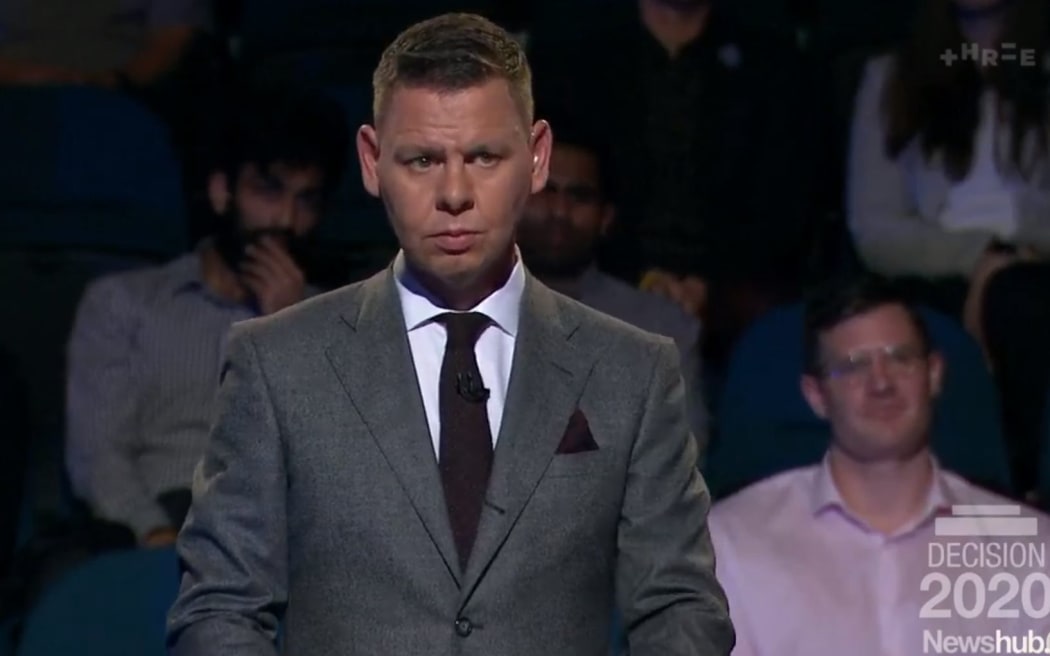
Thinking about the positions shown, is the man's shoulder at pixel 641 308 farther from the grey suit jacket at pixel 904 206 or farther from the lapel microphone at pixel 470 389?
the lapel microphone at pixel 470 389

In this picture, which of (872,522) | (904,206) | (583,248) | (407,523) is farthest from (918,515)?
(407,523)

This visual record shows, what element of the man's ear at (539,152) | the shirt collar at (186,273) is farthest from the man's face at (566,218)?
the man's ear at (539,152)

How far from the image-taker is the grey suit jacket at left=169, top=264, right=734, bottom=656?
4.08 feet

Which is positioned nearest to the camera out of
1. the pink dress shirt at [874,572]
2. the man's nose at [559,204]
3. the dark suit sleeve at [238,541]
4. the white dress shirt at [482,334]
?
the dark suit sleeve at [238,541]

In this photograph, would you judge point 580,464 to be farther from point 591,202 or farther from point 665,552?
point 591,202

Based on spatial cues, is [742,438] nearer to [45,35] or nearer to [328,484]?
[45,35]

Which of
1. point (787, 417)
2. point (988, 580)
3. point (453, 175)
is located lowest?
point (988, 580)

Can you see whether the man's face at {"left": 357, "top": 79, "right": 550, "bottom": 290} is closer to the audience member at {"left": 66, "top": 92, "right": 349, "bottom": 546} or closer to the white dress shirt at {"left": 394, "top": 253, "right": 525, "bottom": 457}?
the white dress shirt at {"left": 394, "top": 253, "right": 525, "bottom": 457}

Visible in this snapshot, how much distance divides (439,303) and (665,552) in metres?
0.25

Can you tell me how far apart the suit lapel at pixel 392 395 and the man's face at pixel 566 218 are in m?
1.24

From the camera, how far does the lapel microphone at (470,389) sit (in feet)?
4.26

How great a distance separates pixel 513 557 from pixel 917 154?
1.62 metres

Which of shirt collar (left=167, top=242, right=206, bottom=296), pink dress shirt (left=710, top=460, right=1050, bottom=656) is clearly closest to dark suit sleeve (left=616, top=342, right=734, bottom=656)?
pink dress shirt (left=710, top=460, right=1050, bottom=656)

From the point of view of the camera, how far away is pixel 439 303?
133cm
